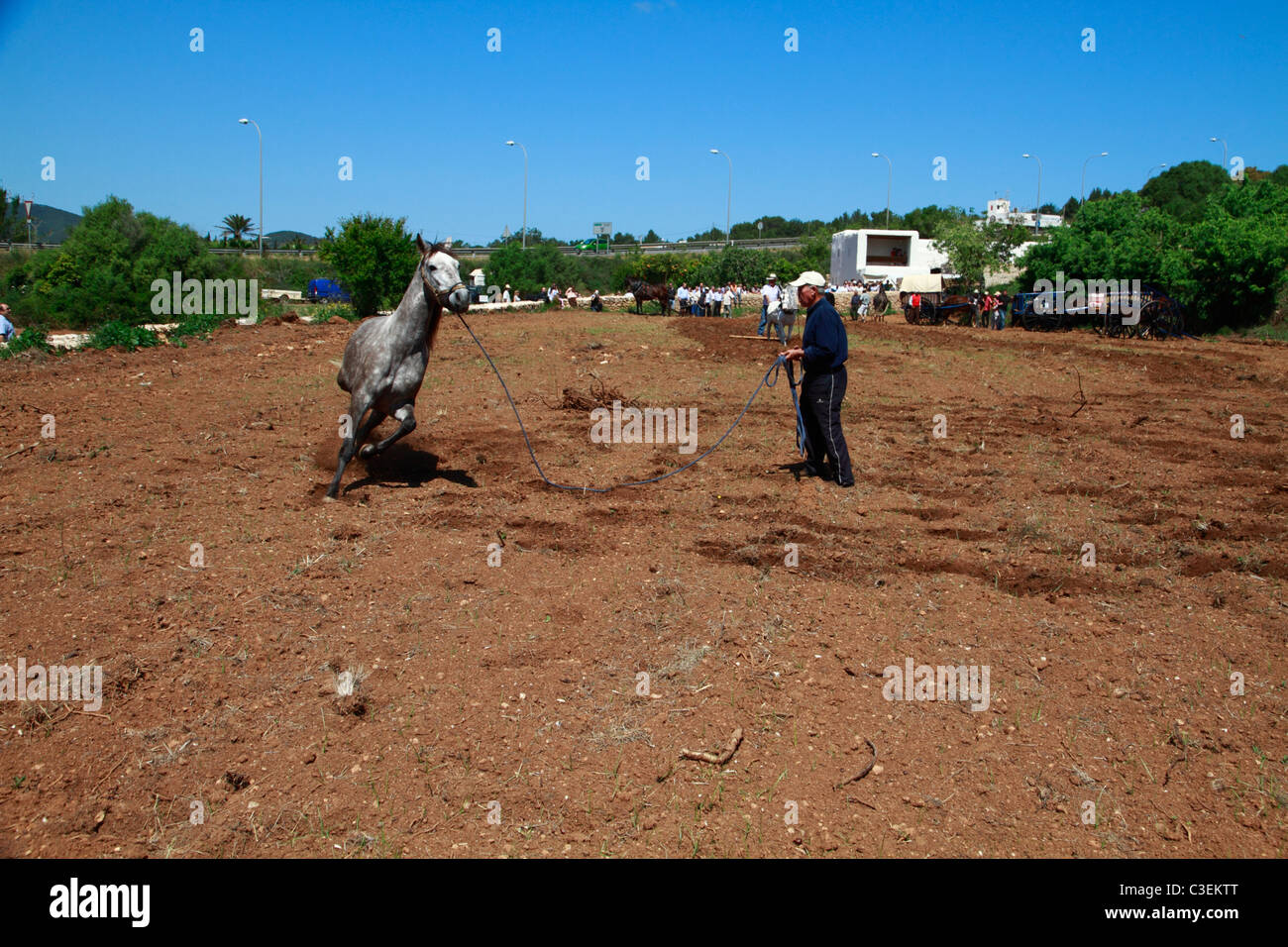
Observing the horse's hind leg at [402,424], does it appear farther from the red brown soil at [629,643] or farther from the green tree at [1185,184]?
the green tree at [1185,184]

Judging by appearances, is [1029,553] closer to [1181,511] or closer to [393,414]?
[1181,511]

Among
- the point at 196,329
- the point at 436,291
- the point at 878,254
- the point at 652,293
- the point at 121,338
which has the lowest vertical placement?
the point at 436,291

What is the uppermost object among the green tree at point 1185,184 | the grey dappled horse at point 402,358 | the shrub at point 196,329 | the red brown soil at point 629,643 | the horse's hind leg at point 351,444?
the green tree at point 1185,184

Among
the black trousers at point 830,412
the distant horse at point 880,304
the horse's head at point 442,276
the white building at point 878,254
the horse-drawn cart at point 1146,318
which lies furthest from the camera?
the white building at point 878,254

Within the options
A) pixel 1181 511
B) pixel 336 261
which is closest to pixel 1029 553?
pixel 1181 511

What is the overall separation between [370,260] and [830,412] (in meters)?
23.0

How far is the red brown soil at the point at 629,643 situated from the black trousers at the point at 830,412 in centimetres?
27

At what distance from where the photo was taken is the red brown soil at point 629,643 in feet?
12.8

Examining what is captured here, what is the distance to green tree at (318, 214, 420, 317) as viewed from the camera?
2803cm

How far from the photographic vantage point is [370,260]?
28062 millimetres

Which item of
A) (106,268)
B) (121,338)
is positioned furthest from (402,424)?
(106,268)

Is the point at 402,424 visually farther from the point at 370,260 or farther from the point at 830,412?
the point at 370,260

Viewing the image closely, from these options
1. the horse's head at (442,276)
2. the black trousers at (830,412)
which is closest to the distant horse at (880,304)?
the black trousers at (830,412)

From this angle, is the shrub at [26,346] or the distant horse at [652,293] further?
the distant horse at [652,293]
